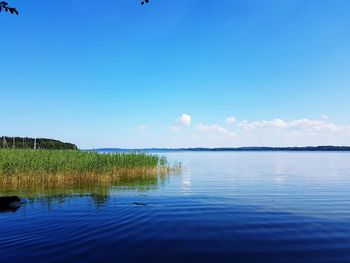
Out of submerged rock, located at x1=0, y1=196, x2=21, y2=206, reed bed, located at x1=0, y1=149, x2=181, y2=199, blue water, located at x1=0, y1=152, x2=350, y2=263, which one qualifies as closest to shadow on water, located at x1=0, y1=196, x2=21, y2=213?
submerged rock, located at x1=0, y1=196, x2=21, y2=206

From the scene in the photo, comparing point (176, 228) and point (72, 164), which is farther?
point (72, 164)

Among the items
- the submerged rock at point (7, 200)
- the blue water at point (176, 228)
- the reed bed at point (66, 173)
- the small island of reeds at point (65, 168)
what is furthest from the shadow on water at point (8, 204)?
the small island of reeds at point (65, 168)

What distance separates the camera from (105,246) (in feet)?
38.5

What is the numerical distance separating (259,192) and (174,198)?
6.58m

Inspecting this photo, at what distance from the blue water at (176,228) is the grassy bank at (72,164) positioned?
5.88m

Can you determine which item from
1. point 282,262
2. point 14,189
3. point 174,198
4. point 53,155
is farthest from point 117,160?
point 282,262

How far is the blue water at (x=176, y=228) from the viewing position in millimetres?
10953

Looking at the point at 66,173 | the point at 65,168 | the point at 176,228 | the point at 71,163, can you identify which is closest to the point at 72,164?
the point at 71,163

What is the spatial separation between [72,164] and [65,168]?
0.95 meters

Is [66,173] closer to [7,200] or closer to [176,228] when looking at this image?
[7,200]

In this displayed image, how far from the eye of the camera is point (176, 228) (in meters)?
14.4

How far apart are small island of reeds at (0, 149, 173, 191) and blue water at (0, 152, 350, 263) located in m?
5.45

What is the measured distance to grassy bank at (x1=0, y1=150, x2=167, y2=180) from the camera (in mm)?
27812

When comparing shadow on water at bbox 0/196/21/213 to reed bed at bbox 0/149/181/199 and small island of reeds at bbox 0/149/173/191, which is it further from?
small island of reeds at bbox 0/149/173/191
